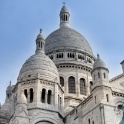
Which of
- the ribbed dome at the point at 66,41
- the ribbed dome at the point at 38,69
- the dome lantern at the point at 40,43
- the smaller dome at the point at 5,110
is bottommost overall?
the smaller dome at the point at 5,110

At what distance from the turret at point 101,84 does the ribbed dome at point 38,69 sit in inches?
231

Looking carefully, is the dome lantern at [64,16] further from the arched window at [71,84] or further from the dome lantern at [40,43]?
the dome lantern at [40,43]

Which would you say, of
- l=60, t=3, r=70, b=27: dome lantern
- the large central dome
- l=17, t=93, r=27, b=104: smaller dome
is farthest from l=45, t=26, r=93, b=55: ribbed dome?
l=17, t=93, r=27, b=104: smaller dome

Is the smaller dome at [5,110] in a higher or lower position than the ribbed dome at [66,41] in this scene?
lower

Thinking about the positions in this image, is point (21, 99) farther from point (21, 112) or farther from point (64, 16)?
point (64, 16)

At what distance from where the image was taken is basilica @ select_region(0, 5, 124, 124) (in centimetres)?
2814

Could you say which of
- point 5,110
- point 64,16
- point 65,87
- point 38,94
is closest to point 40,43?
point 65,87

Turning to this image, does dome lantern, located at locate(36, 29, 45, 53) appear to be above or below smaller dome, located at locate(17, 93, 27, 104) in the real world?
above

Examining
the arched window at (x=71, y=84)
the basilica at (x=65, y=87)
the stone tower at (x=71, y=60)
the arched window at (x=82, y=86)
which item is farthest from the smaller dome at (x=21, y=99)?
the arched window at (x=82, y=86)

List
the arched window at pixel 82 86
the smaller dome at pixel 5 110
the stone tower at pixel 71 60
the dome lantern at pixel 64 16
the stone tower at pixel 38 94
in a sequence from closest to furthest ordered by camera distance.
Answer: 1. the stone tower at pixel 38 94
2. the smaller dome at pixel 5 110
3. the stone tower at pixel 71 60
4. the arched window at pixel 82 86
5. the dome lantern at pixel 64 16

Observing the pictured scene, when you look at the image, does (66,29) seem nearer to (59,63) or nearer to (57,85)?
(59,63)

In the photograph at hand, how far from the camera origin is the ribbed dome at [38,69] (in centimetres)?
3372

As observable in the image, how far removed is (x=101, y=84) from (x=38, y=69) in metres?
8.22

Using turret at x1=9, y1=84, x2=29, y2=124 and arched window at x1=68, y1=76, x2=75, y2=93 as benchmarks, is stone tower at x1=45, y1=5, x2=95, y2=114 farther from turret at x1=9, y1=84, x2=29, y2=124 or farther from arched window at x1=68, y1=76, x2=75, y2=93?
turret at x1=9, y1=84, x2=29, y2=124
